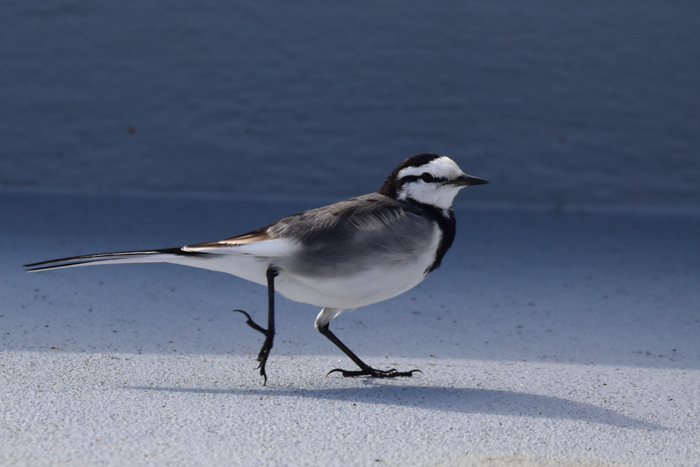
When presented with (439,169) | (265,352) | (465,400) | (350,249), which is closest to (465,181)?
(439,169)

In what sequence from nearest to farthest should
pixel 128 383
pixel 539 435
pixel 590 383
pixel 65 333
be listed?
1. pixel 539 435
2. pixel 128 383
3. pixel 590 383
4. pixel 65 333

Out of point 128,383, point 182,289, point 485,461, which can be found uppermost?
point 485,461

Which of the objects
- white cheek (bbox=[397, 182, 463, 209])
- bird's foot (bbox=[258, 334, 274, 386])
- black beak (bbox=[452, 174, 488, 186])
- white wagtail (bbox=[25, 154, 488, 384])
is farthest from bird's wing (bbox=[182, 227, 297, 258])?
black beak (bbox=[452, 174, 488, 186])

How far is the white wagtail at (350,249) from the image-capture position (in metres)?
2.35

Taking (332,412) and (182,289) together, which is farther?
(182,289)

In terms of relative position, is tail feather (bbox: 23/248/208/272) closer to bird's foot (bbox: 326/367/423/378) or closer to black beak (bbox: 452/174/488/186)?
bird's foot (bbox: 326/367/423/378)

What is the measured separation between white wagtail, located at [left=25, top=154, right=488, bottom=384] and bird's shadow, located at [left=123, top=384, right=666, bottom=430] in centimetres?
21

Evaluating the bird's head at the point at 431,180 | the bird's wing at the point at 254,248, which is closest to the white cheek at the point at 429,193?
the bird's head at the point at 431,180

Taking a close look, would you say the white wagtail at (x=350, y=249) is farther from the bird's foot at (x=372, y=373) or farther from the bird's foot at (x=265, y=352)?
the bird's foot at (x=372, y=373)

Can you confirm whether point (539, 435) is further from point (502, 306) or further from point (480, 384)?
point (502, 306)

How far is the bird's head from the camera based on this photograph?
246 cm

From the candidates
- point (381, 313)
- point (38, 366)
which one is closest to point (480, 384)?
point (381, 313)

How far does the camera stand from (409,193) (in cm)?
250

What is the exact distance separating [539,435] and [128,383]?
1.22m
